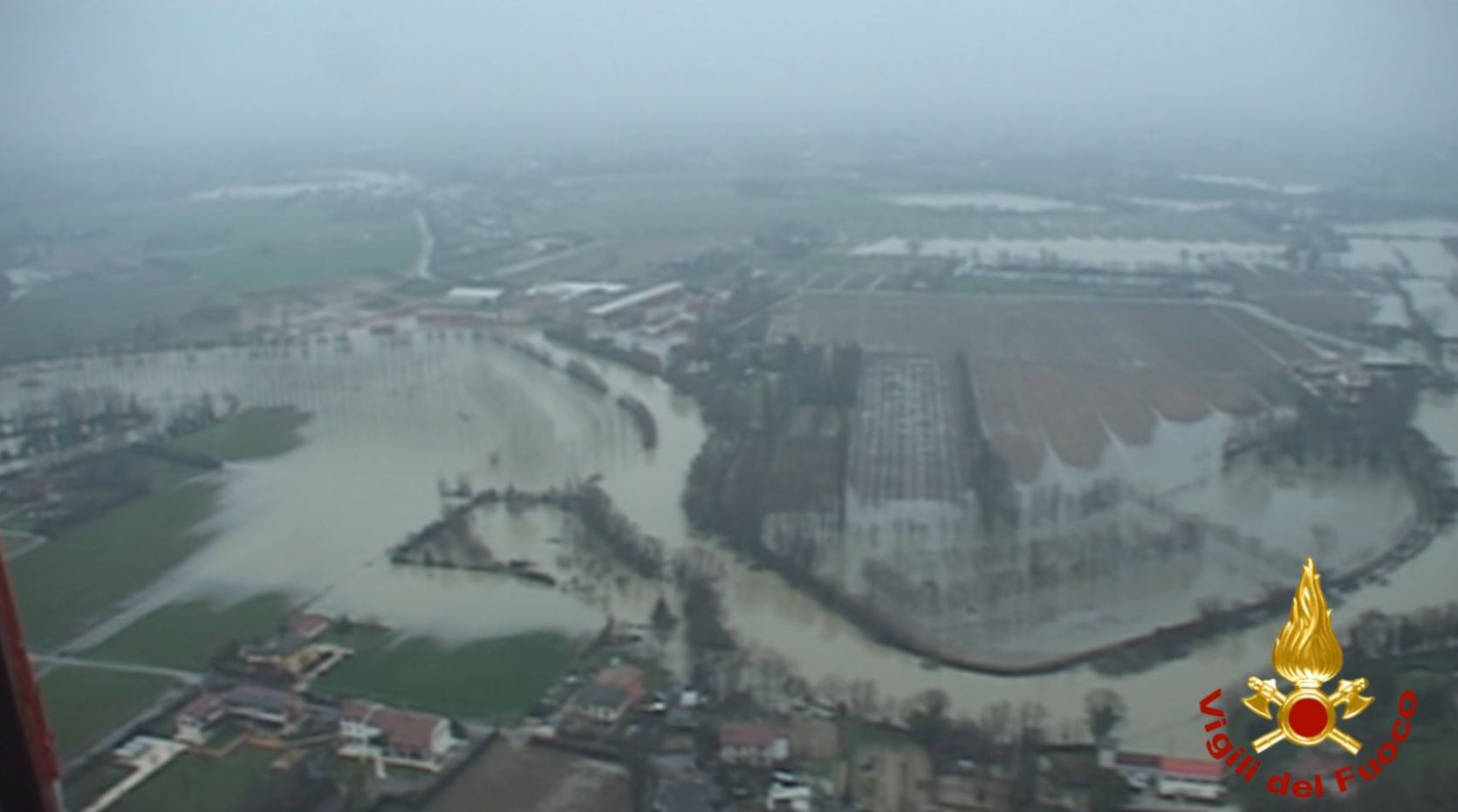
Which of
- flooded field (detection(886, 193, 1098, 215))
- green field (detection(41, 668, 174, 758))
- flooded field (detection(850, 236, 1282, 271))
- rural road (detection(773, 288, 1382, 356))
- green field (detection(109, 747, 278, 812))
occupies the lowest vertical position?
green field (detection(109, 747, 278, 812))

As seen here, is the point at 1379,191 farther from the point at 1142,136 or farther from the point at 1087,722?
the point at 1087,722

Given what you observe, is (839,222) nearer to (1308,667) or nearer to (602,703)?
(602,703)

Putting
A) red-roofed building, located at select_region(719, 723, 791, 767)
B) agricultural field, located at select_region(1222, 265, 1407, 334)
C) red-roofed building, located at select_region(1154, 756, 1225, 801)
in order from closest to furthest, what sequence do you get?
red-roofed building, located at select_region(1154, 756, 1225, 801) < red-roofed building, located at select_region(719, 723, 791, 767) < agricultural field, located at select_region(1222, 265, 1407, 334)

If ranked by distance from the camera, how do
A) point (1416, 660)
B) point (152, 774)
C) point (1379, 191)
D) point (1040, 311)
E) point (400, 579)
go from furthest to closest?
point (1379, 191) < point (1040, 311) < point (400, 579) < point (1416, 660) < point (152, 774)

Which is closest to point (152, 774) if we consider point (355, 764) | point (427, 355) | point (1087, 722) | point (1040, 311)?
point (355, 764)

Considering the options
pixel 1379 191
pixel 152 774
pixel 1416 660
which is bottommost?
pixel 152 774

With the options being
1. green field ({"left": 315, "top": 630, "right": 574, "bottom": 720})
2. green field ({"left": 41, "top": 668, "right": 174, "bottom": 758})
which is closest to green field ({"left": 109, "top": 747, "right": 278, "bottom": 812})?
green field ({"left": 41, "top": 668, "right": 174, "bottom": 758})

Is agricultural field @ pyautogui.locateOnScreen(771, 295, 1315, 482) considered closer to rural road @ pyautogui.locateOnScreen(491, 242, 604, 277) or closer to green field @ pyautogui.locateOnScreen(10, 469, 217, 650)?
rural road @ pyautogui.locateOnScreen(491, 242, 604, 277)
